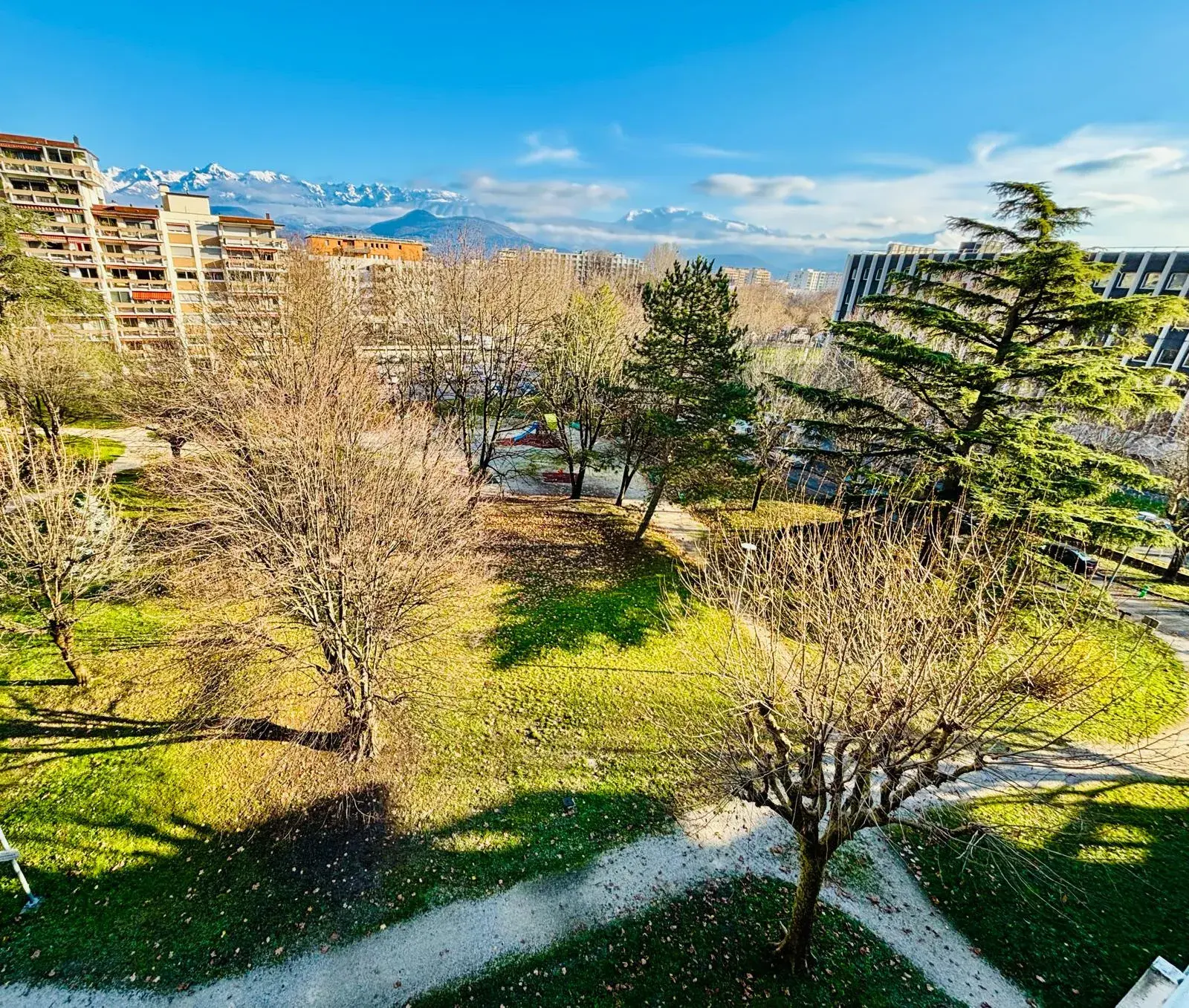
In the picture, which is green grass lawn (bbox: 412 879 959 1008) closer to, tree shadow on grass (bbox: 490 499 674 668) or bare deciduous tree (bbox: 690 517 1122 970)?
bare deciduous tree (bbox: 690 517 1122 970)

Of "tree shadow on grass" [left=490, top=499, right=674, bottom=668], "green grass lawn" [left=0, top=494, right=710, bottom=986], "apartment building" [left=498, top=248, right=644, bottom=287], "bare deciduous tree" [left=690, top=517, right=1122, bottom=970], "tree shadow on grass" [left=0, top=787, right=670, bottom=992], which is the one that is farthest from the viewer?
"apartment building" [left=498, top=248, right=644, bottom=287]

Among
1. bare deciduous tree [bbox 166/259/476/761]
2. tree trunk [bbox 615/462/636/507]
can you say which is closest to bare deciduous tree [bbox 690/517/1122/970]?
bare deciduous tree [bbox 166/259/476/761]

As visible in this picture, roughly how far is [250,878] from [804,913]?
10.4m

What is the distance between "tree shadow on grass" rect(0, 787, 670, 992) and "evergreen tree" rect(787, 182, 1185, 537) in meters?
13.0

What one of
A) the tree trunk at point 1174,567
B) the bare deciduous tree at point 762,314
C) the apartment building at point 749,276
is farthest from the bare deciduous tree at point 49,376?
the apartment building at point 749,276

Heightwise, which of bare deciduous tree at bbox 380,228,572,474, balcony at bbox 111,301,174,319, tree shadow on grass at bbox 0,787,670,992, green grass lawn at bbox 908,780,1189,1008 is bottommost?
tree shadow on grass at bbox 0,787,670,992

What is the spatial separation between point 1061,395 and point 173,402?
30406 mm

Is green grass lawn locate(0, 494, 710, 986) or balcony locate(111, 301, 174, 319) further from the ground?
balcony locate(111, 301, 174, 319)

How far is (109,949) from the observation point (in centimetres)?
893

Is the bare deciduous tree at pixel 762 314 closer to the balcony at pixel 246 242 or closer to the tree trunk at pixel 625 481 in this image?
the tree trunk at pixel 625 481

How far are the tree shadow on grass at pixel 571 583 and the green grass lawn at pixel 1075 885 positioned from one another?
10079mm

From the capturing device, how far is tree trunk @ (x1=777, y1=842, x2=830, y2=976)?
8.33 metres

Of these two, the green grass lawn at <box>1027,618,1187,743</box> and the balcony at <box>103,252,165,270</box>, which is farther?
the balcony at <box>103,252,165,270</box>

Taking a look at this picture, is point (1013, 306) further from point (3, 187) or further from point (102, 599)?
point (3, 187)
